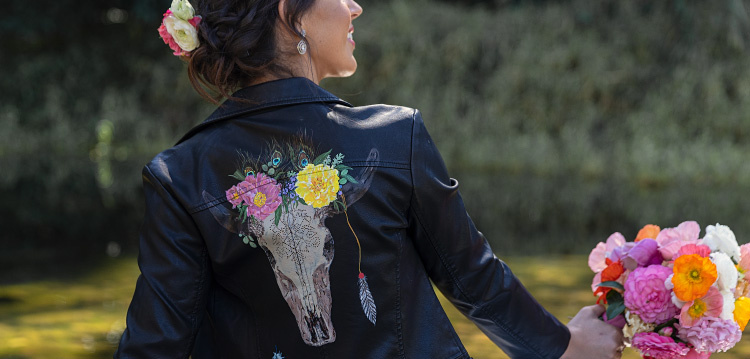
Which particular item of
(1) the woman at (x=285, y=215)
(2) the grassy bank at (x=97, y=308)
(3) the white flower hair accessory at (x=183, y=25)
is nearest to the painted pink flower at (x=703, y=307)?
(1) the woman at (x=285, y=215)

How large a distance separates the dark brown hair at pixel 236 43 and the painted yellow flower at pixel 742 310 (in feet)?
3.13

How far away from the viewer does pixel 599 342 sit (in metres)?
1.47

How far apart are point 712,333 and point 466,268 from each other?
0.50 meters

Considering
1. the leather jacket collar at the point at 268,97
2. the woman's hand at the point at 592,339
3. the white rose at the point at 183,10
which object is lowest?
the woman's hand at the point at 592,339

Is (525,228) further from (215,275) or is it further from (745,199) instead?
(215,275)

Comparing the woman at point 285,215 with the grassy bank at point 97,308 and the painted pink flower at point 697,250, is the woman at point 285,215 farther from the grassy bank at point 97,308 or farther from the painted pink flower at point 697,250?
the grassy bank at point 97,308

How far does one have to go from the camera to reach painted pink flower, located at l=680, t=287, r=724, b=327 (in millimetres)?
1434

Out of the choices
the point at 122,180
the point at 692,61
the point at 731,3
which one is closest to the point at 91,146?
the point at 122,180

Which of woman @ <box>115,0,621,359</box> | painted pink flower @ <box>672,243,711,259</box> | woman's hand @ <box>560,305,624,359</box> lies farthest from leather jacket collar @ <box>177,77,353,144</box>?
painted pink flower @ <box>672,243,711,259</box>

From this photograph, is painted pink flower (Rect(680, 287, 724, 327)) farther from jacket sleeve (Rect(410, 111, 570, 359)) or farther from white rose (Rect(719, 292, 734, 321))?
jacket sleeve (Rect(410, 111, 570, 359))

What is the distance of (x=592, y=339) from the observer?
4.81 feet

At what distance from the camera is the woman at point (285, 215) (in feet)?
3.86

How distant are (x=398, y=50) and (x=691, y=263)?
281 inches

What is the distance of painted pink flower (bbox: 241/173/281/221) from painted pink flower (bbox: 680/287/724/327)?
0.78m
